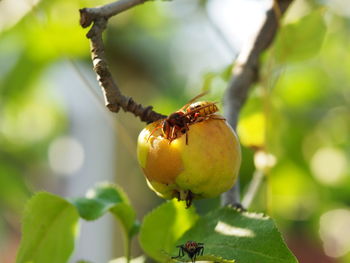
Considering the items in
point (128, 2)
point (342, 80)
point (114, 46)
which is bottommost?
point (342, 80)

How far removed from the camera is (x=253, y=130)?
0.84 metres

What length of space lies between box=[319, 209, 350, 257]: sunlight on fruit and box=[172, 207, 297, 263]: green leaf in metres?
1.00

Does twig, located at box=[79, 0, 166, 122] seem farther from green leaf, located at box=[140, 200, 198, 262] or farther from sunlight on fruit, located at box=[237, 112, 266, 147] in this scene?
sunlight on fruit, located at box=[237, 112, 266, 147]

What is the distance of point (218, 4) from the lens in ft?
4.10

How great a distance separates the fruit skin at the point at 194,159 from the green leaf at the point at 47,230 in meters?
0.13

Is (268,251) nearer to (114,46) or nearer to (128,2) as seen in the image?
(128,2)

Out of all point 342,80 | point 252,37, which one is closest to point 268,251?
point 252,37

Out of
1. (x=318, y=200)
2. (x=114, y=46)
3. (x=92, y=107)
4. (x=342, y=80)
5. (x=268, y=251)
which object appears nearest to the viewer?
(x=268, y=251)

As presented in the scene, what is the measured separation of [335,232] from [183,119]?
1.23 meters

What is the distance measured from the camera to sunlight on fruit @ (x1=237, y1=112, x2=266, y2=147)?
831 millimetres

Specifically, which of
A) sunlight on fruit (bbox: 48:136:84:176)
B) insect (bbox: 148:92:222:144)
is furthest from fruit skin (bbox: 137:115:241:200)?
sunlight on fruit (bbox: 48:136:84:176)

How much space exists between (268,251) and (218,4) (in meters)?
0.85

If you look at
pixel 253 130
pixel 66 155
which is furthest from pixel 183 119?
pixel 66 155

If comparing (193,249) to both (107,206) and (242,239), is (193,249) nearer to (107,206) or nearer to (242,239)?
(242,239)
